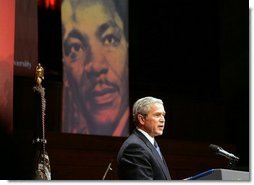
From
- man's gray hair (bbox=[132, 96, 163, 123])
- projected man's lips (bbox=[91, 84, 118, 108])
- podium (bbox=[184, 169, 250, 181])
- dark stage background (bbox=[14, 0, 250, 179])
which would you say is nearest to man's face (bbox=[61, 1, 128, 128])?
projected man's lips (bbox=[91, 84, 118, 108])

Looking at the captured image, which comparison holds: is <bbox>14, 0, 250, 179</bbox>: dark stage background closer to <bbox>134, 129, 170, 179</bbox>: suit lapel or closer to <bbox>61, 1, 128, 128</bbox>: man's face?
<bbox>61, 1, 128, 128</bbox>: man's face

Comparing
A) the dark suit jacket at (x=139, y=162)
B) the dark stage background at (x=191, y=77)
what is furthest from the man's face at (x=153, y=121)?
the dark stage background at (x=191, y=77)

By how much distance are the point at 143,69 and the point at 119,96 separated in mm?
304

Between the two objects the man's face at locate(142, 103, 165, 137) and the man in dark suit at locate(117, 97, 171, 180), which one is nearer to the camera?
the man in dark suit at locate(117, 97, 171, 180)

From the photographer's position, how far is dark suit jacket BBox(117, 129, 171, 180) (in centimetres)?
302

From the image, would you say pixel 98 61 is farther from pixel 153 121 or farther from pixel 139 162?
pixel 139 162

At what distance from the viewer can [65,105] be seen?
134 inches

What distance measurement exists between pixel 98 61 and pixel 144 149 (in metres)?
0.78

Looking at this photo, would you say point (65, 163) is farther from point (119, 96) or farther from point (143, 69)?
point (143, 69)

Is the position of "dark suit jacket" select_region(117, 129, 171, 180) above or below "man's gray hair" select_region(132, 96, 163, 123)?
below

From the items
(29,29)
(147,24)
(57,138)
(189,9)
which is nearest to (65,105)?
(57,138)

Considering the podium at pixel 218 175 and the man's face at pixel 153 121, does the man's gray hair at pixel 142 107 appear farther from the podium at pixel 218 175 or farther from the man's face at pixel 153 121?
the podium at pixel 218 175

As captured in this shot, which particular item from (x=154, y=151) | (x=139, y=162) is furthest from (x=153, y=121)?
(x=139, y=162)

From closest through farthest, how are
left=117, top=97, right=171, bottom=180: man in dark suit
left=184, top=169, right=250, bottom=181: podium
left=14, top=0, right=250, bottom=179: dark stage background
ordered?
left=184, top=169, right=250, bottom=181: podium < left=117, top=97, right=171, bottom=180: man in dark suit < left=14, top=0, right=250, bottom=179: dark stage background
